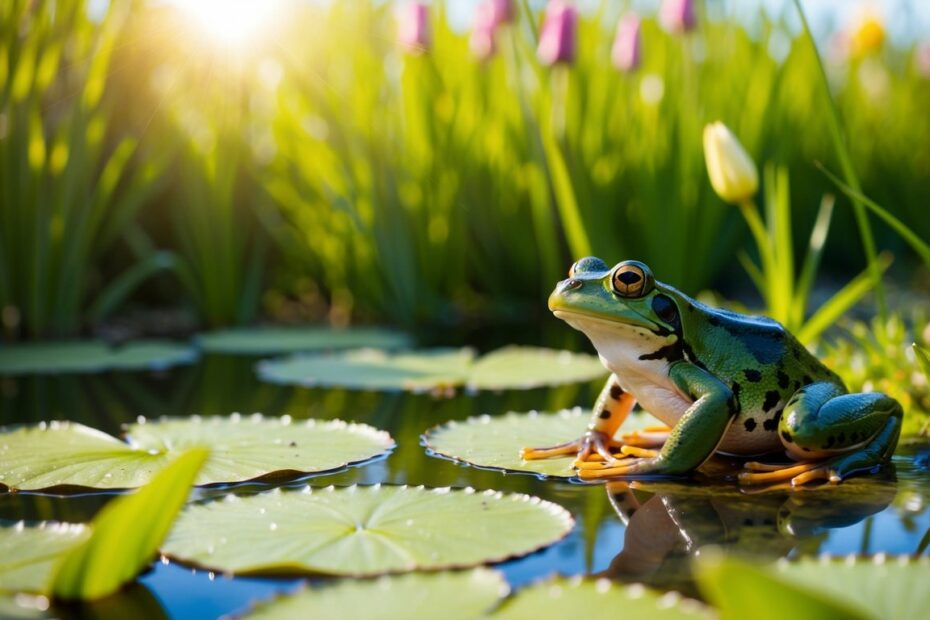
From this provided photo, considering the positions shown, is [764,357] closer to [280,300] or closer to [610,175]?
[610,175]

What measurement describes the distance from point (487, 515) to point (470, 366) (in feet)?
5.60

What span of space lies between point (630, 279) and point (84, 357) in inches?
103

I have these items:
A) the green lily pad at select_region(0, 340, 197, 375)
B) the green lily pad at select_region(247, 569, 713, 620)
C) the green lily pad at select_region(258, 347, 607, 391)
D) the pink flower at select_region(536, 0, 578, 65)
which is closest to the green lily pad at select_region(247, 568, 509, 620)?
the green lily pad at select_region(247, 569, 713, 620)

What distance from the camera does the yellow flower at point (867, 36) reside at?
640cm

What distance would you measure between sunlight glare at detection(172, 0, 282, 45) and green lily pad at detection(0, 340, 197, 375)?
142cm

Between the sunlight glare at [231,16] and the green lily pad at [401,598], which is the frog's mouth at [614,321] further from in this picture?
the sunlight glare at [231,16]

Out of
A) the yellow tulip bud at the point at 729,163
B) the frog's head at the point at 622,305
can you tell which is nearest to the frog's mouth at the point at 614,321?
the frog's head at the point at 622,305

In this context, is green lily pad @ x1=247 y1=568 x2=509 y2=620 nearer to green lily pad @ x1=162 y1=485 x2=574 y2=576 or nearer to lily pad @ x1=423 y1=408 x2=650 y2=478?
green lily pad @ x1=162 y1=485 x2=574 y2=576

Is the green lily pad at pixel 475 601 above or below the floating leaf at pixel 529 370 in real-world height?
above

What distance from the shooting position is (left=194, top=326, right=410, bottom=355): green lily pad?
3.99 meters

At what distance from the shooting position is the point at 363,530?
4.75 feet

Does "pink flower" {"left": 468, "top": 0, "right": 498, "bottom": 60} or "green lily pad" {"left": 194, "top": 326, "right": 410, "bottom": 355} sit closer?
"green lily pad" {"left": 194, "top": 326, "right": 410, "bottom": 355}

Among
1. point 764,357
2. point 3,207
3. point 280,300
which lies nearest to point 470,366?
point 764,357

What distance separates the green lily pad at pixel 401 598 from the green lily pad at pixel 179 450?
701 millimetres
